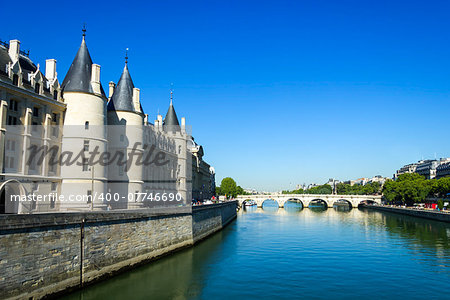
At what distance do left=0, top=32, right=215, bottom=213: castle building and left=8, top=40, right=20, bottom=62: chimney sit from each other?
82 millimetres

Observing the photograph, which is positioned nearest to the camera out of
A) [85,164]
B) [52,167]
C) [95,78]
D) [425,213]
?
[52,167]

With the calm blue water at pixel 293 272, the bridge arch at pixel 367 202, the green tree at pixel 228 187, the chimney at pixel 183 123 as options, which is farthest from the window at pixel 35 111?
the bridge arch at pixel 367 202

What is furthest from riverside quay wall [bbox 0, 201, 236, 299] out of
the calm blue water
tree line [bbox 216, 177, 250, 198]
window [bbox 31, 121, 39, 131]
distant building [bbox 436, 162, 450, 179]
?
distant building [bbox 436, 162, 450, 179]

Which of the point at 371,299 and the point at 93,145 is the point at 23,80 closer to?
the point at 93,145

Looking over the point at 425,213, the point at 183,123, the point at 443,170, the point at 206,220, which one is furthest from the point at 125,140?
the point at 443,170

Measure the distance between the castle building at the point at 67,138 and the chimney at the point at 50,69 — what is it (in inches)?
3.5

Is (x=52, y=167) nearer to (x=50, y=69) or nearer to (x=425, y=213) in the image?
(x=50, y=69)

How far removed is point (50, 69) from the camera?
105 feet

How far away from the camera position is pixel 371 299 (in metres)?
20.4

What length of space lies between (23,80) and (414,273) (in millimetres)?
32531

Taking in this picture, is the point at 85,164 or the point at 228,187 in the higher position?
the point at 85,164

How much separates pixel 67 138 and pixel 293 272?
2105 cm

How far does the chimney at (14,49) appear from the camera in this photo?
28500 mm

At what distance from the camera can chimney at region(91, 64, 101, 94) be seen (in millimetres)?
30844
